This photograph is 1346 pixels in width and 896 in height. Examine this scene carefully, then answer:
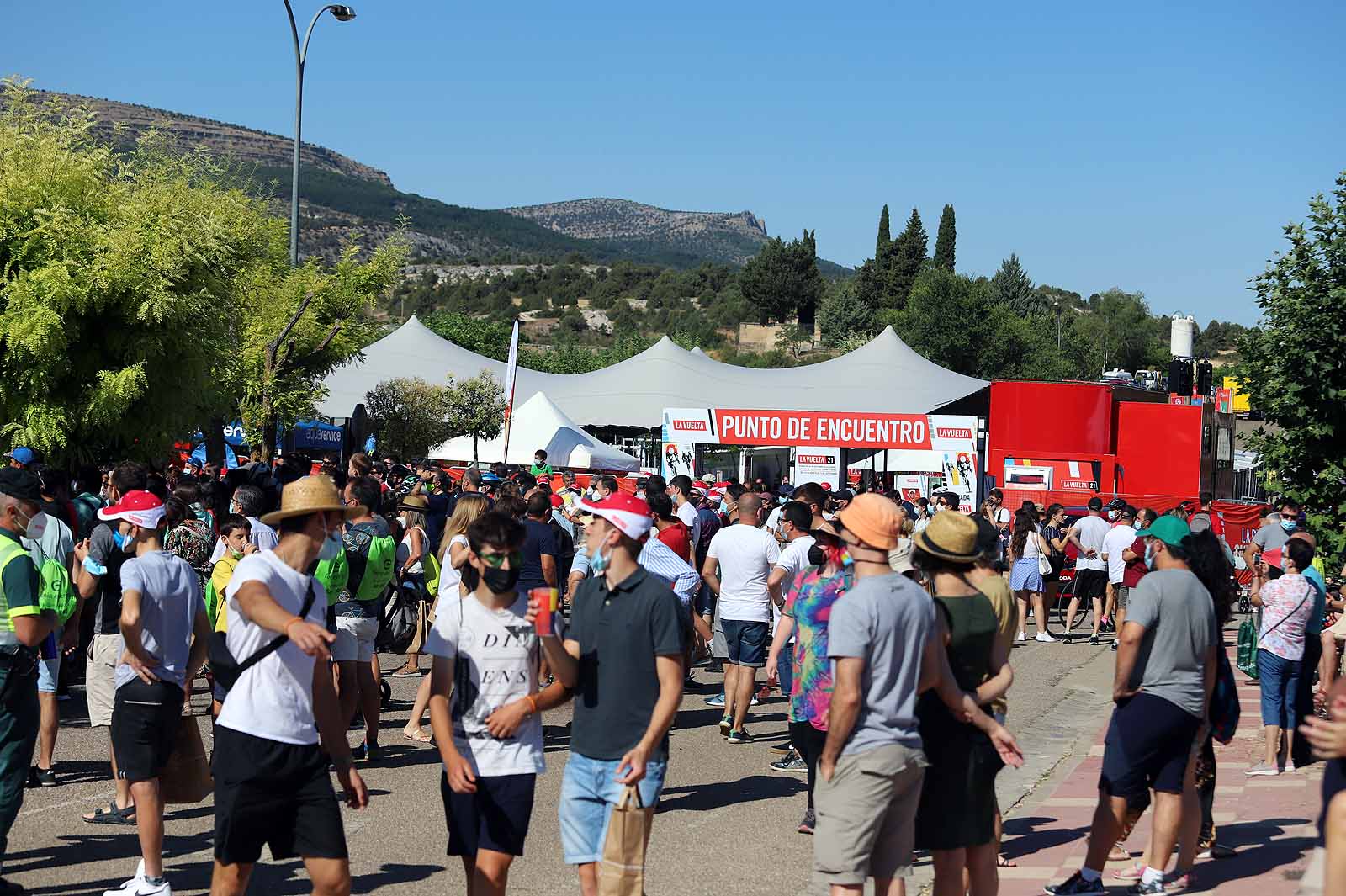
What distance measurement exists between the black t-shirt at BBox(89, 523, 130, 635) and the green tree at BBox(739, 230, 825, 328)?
396 ft

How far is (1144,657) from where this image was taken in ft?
19.9

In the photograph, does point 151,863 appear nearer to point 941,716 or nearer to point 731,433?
point 941,716

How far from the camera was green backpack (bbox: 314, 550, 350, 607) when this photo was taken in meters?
7.55

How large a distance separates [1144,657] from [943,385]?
4076cm

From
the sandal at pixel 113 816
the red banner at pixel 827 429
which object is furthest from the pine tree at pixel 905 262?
the sandal at pixel 113 816

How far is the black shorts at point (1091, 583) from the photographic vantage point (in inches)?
729

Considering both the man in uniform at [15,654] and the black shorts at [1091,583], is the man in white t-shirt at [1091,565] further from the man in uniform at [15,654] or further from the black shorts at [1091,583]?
the man in uniform at [15,654]

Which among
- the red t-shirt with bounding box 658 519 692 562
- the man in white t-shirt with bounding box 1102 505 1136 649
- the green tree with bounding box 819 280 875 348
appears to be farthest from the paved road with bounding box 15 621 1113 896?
the green tree with bounding box 819 280 875 348

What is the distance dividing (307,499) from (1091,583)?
1585 centimetres

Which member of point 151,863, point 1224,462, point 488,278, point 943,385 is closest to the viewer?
point 151,863

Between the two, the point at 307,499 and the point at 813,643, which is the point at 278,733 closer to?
the point at 307,499

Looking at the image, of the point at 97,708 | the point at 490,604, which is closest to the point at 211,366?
the point at 97,708

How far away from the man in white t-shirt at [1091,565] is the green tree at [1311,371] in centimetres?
409

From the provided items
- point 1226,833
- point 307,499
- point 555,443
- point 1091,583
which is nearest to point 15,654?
point 307,499
